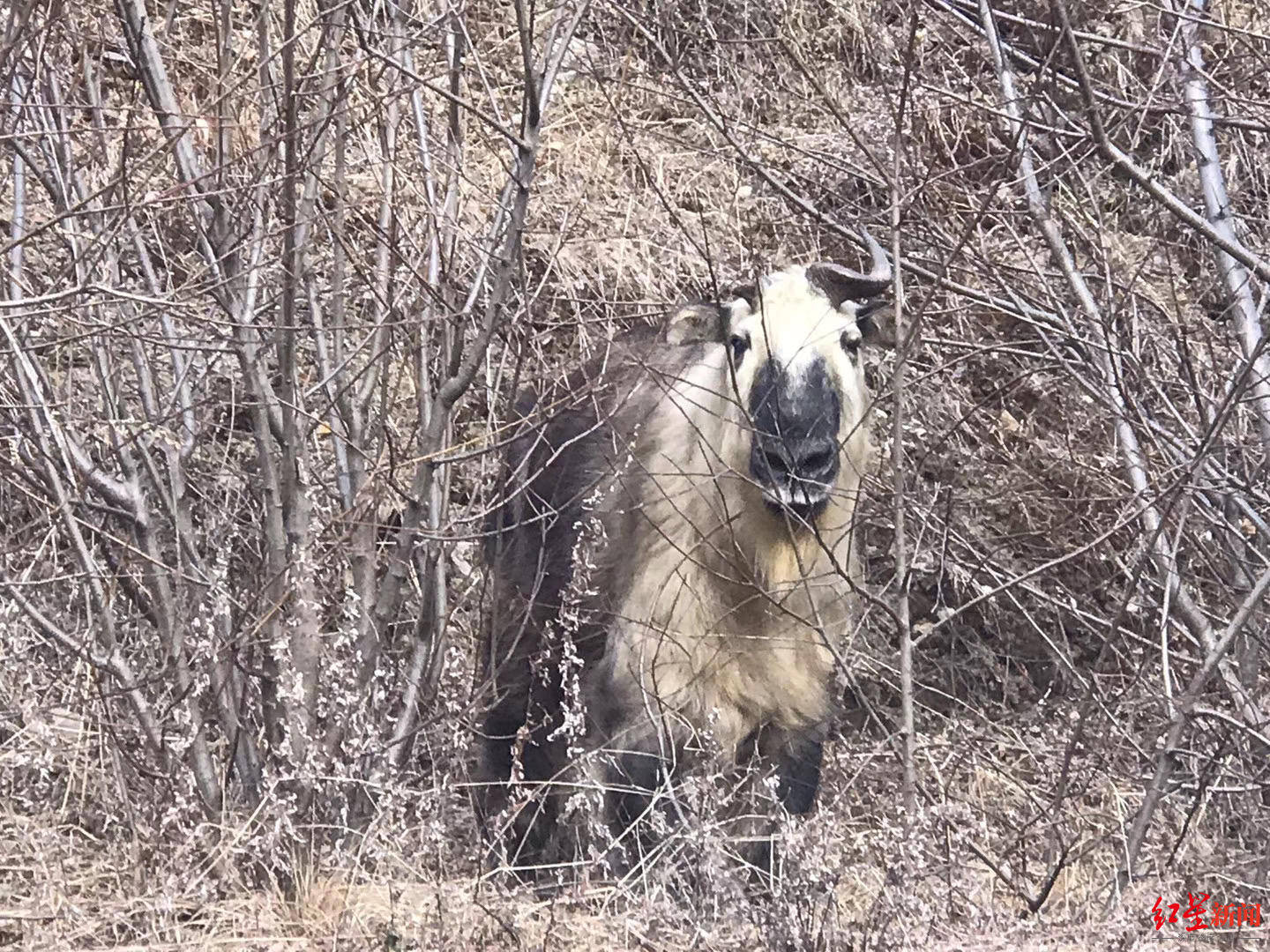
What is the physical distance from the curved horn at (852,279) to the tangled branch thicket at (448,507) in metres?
0.16

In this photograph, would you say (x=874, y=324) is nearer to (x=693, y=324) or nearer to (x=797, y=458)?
(x=693, y=324)

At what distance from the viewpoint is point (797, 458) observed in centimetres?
471

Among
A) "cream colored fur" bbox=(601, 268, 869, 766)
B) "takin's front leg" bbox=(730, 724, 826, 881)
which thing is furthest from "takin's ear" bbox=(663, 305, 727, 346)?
"takin's front leg" bbox=(730, 724, 826, 881)

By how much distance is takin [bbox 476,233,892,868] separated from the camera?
16.7 ft

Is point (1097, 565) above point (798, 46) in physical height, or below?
below

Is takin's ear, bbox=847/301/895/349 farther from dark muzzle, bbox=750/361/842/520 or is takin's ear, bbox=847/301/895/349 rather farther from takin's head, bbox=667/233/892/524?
dark muzzle, bbox=750/361/842/520

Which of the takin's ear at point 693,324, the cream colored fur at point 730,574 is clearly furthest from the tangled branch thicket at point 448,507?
the cream colored fur at point 730,574

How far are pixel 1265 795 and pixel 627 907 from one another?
2.60m

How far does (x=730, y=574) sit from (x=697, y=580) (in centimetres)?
11

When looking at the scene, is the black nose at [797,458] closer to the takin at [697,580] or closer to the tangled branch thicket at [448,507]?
the takin at [697,580]

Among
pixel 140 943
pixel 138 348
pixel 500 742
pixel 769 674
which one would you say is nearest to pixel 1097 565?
pixel 769 674

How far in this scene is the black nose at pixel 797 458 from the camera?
185 inches

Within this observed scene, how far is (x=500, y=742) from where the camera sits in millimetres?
5711

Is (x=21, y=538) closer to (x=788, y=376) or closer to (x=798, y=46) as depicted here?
(x=788, y=376)
